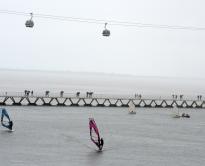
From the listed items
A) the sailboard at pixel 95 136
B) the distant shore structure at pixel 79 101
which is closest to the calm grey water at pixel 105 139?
the sailboard at pixel 95 136

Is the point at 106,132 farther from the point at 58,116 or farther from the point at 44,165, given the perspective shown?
the point at 44,165

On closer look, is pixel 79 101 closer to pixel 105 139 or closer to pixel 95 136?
pixel 105 139

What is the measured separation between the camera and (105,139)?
2514 inches

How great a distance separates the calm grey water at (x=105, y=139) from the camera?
159 feet

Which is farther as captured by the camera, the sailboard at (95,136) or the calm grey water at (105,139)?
the sailboard at (95,136)

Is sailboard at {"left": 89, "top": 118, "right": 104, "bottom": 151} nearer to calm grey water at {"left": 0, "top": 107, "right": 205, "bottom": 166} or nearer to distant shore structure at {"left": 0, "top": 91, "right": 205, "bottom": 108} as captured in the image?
calm grey water at {"left": 0, "top": 107, "right": 205, "bottom": 166}

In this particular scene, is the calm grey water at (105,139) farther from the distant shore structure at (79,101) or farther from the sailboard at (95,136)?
the distant shore structure at (79,101)

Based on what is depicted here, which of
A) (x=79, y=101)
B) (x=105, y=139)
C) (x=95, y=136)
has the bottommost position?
(x=105, y=139)

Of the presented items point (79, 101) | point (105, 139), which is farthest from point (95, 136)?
point (79, 101)

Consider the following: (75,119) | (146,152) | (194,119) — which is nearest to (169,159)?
(146,152)

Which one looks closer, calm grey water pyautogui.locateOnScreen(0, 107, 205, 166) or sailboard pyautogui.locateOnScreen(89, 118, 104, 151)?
calm grey water pyautogui.locateOnScreen(0, 107, 205, 166)

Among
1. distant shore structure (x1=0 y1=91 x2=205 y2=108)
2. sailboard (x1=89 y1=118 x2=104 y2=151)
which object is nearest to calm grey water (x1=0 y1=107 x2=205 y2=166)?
sailboard (x1=89 y1=118 x2=104 y2=151)

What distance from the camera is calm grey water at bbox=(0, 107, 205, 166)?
48.6 metres

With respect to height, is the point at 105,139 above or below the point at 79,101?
below
